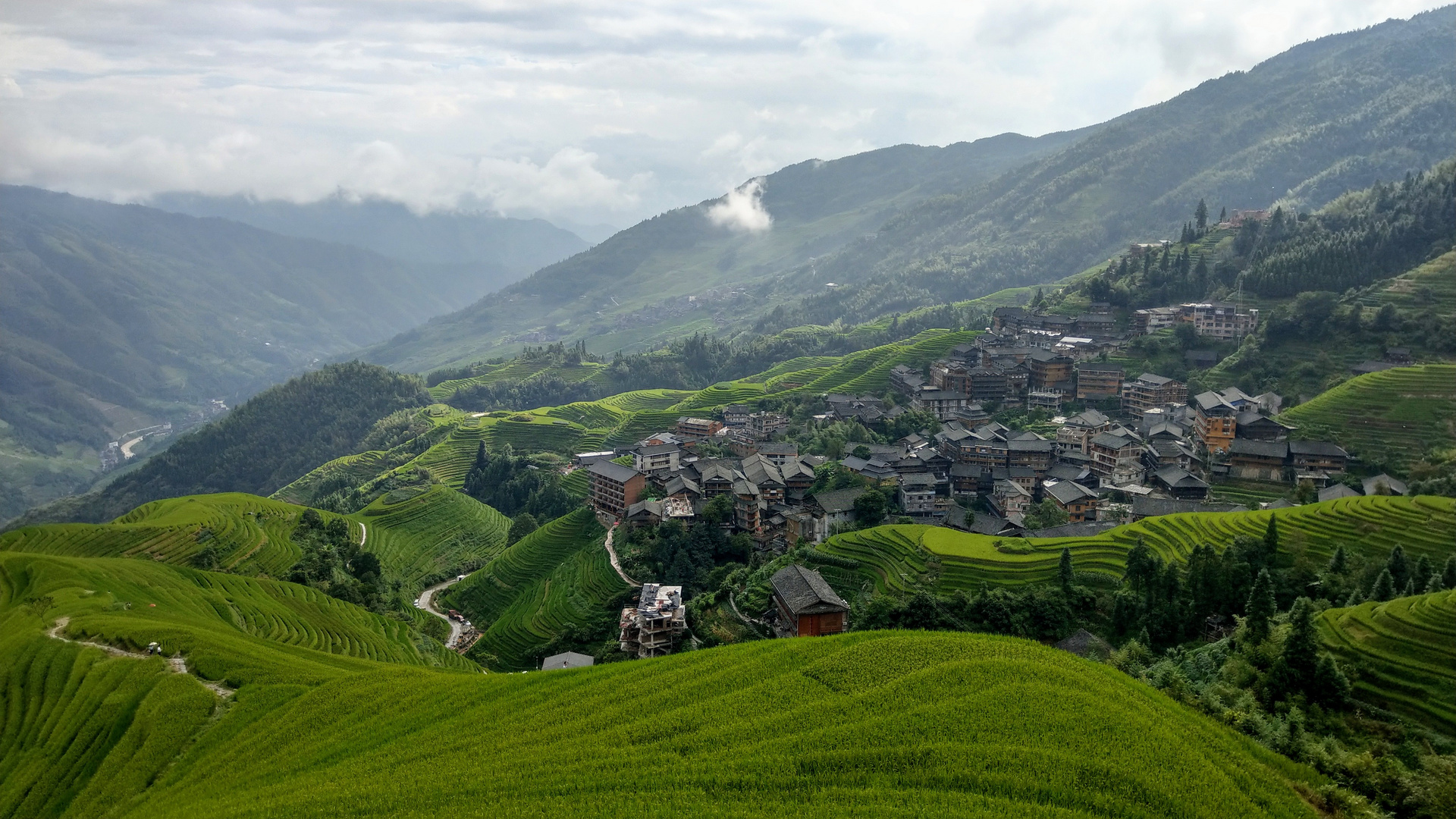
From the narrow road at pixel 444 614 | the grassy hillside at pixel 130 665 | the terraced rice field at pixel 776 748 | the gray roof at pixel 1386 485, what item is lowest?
the narrow road at pixel 444 614

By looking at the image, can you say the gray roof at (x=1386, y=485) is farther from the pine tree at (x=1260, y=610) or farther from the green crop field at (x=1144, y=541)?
the pine tree at (x=1260, y=610)

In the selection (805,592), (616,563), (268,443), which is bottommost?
(616,563)

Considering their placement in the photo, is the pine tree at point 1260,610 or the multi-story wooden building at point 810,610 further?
the multi-story wooden building at point 810,610

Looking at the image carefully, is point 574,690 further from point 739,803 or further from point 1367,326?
point 1367,326

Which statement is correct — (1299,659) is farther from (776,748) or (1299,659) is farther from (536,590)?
(536,590)

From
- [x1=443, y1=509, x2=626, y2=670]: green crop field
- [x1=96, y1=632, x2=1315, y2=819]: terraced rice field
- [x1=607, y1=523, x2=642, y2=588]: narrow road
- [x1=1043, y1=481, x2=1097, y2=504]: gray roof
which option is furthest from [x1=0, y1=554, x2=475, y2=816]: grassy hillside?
[x1=1043, y1=481, x2=1097, y2=504]: gray roof

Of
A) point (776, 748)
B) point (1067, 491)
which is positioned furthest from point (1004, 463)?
point (776, 748)

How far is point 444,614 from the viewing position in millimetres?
58906

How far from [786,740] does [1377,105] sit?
199m

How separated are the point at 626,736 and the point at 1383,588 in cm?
2917

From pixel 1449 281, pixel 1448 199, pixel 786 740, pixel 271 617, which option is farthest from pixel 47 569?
pixel 1448 199

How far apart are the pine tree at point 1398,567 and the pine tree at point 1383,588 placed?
127 cm

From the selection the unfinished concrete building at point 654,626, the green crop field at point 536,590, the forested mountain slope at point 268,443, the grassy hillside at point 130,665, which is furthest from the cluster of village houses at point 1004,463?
the forested mountain slope at point 268,443

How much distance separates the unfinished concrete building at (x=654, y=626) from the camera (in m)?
42.5
